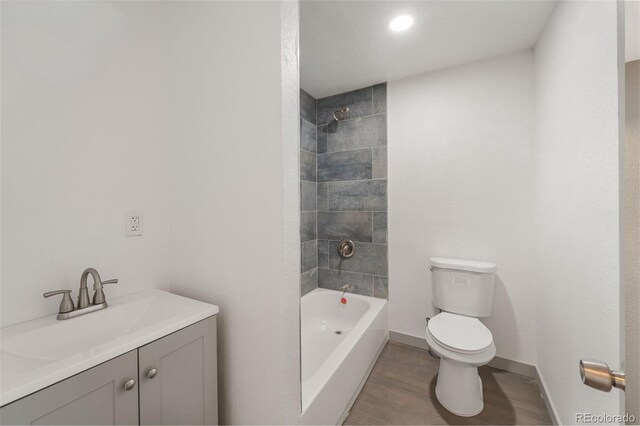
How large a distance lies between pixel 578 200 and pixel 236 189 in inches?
61.6

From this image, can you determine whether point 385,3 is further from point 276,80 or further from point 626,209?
point 626,209

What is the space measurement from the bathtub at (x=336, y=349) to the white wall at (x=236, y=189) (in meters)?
0.33

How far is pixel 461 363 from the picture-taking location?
4.83ft

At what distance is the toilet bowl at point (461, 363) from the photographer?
1462 mm

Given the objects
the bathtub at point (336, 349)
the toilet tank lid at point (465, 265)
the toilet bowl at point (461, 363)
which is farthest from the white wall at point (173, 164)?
the toilet tank lid at point (465, 265)

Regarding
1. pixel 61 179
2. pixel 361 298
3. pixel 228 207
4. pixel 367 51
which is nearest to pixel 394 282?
pixel 361 298

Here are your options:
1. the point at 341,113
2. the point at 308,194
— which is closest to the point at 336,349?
the point at 308,194

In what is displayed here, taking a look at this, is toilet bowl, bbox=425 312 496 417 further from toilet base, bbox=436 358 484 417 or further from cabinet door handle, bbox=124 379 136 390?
cabinet door handle, bbox=124 379 136 390

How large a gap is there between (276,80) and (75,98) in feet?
2.72

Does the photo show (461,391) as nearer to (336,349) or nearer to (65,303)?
(336,349)

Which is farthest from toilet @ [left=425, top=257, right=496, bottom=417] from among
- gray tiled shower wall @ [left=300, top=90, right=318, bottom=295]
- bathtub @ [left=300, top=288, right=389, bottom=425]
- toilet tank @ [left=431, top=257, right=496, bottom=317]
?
gray tiled shower wall @ [left=300, top=90, right=318, bottom=295]

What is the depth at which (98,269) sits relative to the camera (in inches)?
42.9

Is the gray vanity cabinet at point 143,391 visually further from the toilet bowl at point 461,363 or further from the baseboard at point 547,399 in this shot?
the baseboard at point 547,399

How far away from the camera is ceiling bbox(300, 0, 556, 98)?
1.46m
